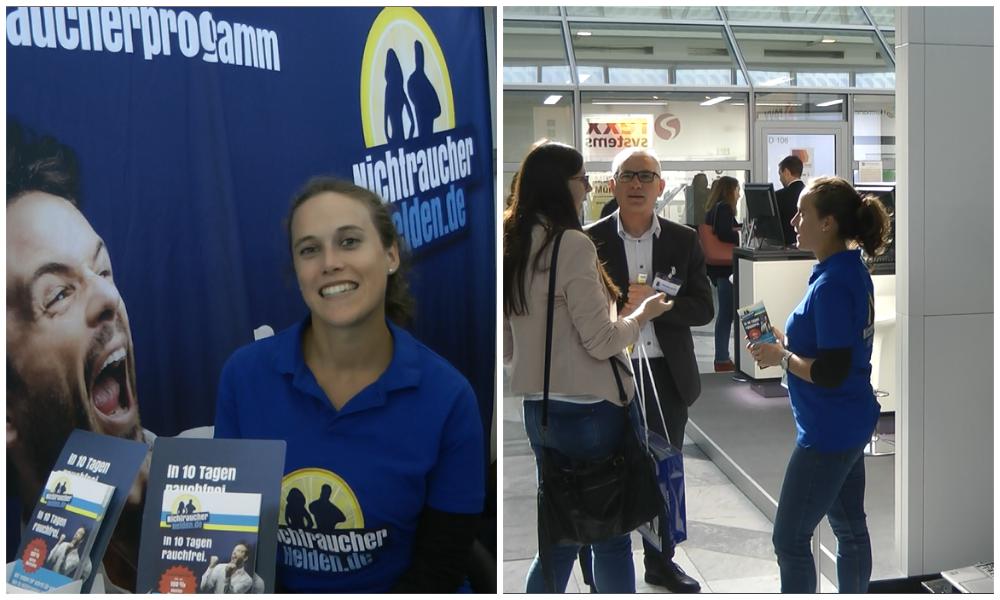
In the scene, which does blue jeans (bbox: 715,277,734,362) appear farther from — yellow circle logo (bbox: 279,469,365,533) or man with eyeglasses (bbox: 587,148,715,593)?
yellow circle logo (bbox: 279,469,365,533)

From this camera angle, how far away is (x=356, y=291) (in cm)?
222

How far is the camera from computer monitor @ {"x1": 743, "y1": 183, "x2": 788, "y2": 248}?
8.36ft

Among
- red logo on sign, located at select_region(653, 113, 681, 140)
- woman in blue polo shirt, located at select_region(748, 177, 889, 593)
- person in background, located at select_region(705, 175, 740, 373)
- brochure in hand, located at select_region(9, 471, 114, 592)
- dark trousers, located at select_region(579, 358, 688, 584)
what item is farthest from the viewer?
red logo on sign, located at select_region(653, 113, 681, 140)

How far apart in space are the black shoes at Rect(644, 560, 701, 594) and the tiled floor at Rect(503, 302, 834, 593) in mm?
22

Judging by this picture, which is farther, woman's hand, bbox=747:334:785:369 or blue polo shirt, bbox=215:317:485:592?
woman's hand, bbox=747:334:785:369

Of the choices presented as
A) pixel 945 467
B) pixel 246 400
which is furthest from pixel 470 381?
pixel 945 467

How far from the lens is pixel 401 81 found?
237 cm

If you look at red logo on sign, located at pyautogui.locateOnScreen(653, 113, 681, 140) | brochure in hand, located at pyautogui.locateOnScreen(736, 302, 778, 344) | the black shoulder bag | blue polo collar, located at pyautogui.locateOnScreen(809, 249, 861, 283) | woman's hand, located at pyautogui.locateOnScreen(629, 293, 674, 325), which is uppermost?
red logo on sign, located at pyautogui.locateOnScreen(653, 113, 681, 140)

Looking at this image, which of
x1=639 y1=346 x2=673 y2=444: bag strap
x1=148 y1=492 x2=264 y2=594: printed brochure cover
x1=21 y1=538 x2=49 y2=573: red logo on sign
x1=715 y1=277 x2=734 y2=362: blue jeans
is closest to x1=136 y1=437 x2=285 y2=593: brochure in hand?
x1=148 y1=492 x2=264 y2=594: printed brochure cover

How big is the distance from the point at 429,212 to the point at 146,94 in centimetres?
77

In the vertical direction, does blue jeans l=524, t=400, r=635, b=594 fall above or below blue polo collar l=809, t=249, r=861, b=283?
below

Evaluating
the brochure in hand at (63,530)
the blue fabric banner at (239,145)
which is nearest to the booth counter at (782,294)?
the blue fabric banner at (239,145)

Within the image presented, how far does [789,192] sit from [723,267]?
11.5 inches

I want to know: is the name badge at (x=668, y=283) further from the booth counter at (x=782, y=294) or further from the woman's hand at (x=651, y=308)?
the booth counter at (x=782, y=294)
